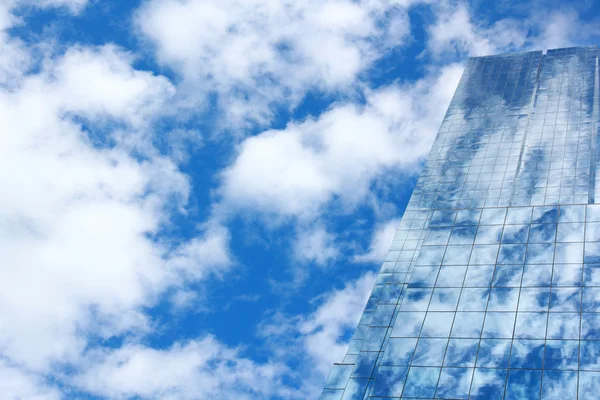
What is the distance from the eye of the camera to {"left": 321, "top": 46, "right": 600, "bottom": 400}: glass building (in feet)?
179

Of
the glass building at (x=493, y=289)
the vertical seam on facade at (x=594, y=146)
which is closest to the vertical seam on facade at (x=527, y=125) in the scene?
the glass building at (x=493, y=289)

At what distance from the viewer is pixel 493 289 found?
63656 millimetres

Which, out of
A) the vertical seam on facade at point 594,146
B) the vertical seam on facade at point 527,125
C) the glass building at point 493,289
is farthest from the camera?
the vertical seam on facade at point 527,125

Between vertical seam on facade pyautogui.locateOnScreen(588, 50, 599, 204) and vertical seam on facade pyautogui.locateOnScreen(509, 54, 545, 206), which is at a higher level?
vertical seam on facade pyautogui.locateOnScreen(509, 54, 545, 206)

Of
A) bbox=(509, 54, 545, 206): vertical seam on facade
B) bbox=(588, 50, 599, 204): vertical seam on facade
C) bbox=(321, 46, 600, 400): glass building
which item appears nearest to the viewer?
bbox=(321, 46, 600, 400): glass building

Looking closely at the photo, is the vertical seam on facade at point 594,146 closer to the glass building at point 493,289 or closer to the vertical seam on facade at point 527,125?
the glass building at point 493,289

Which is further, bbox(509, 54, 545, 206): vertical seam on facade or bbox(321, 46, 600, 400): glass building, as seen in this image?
bbox(509, 54, 545, 206): vertical seam on facade

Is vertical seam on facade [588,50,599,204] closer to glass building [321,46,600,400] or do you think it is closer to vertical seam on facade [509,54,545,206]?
glass building [321,46,600,400]

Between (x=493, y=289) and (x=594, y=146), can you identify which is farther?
(x=594, y=146)

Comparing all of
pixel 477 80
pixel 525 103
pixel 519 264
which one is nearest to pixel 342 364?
pixel 519 264

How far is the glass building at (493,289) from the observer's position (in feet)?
179

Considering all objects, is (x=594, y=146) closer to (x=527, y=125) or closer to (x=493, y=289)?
(x=527, y=125)

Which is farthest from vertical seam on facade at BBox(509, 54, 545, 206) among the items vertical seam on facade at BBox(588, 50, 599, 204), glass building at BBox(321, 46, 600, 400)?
vertical seam on facade at BBox(588, 50, 599, 204)

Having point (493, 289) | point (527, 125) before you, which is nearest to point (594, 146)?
point (527, 125)
